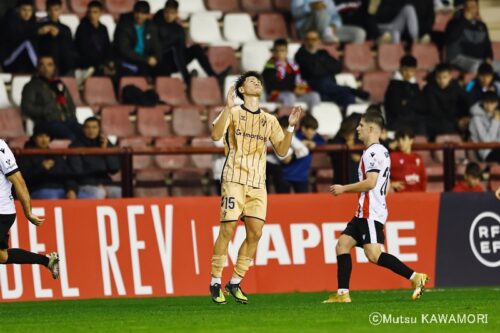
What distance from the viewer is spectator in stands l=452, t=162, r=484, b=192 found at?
20.4 meters

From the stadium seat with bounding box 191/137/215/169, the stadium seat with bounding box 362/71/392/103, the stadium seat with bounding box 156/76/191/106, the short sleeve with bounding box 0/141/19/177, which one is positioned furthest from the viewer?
the stadium seat with bounding box 362/71/392/103

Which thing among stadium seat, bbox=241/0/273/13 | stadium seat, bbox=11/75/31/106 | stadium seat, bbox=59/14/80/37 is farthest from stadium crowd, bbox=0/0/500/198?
stadium seat, bbox=11/75/31/106

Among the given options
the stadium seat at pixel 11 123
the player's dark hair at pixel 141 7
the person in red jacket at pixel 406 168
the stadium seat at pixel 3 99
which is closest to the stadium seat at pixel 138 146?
the stadium seat at pixel 11 123

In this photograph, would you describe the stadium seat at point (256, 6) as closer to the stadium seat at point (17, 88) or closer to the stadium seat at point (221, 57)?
the stadium seat at point (221, 57)

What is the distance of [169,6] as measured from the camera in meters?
22.8

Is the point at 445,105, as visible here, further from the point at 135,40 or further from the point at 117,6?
the point at 117,6

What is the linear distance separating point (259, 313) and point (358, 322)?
153cm

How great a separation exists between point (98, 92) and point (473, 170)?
5.45 m

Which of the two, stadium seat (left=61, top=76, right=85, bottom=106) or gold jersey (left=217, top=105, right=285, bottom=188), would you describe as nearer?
gold jersey (left=217, top=105, right=285, bottom=188)

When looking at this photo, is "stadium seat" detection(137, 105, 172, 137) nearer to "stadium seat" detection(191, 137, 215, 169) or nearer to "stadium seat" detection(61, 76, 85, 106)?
"stadium seat" detection(191, 137, 215, 169)

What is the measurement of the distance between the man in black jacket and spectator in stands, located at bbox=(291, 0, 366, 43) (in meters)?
1.03

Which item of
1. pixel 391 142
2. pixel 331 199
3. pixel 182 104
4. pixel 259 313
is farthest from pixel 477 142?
→ pixel 259 313

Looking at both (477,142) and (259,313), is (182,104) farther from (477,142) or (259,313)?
(259,313)

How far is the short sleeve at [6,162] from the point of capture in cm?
1563
